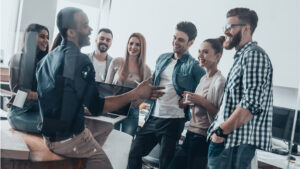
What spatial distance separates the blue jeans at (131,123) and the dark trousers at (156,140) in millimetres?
25

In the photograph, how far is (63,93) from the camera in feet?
2.56

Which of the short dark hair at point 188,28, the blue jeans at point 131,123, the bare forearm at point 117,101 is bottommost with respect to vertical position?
the blue jeans at point 131,123

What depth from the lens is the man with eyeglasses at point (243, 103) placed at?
713 mm

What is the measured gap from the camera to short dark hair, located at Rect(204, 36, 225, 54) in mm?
801

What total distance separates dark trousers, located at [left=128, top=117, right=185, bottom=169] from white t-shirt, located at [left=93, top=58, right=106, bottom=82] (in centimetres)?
20

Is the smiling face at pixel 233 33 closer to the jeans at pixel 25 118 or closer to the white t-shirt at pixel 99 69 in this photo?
the white t-shirt at pixel 99 69

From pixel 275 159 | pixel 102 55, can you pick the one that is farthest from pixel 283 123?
pixel 102 55

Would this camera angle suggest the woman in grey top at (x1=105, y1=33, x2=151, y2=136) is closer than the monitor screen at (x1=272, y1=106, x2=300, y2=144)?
No

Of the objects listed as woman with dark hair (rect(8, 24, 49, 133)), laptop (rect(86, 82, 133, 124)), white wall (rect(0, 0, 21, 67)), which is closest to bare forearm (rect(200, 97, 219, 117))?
laptop (rect(86, 82, 133, 124))

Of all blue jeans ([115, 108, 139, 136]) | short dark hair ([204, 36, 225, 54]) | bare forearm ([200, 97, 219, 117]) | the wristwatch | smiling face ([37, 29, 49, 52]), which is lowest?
blue jeans ([115, 108, 139, 136])

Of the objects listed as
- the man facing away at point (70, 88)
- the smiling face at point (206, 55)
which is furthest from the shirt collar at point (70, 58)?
the smiling face at point (206, 55)

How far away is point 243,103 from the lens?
716 millimetres

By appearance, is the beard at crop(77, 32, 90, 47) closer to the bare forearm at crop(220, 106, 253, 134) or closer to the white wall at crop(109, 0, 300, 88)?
the white wall at crop(109, 0, 300, 88)

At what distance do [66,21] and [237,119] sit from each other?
528mm
